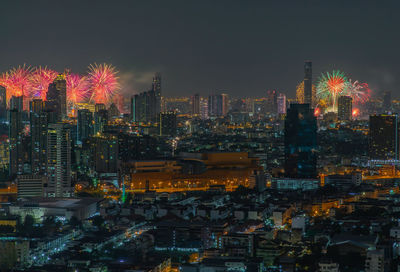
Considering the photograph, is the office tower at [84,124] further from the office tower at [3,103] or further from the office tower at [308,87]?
the office tower at [308,87]

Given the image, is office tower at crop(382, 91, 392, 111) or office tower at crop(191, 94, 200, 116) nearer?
office tower at crop(382, 91, 392, 111)

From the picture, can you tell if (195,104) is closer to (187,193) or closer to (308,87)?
(308,87)

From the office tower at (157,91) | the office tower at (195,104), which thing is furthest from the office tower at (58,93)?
the office tower at (195,104)

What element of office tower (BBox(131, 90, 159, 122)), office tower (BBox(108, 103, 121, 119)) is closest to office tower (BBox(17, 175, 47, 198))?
office tower (BBox(108, 103, 121, 119))

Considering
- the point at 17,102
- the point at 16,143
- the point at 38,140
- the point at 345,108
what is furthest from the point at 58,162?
the point at 345,108

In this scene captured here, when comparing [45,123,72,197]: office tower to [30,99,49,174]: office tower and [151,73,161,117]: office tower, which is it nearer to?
[30,99,49,174]: office tower

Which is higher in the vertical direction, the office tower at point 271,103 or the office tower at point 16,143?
the office tower at point 271,103

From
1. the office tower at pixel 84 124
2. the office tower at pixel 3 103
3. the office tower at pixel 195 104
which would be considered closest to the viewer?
the office tower at pixel 3 103
